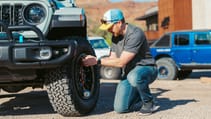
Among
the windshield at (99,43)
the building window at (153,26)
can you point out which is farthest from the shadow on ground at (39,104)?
the building window at (153,26)

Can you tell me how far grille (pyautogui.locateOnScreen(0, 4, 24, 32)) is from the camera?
6.11 m

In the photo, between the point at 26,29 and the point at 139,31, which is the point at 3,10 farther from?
the point at 139,31

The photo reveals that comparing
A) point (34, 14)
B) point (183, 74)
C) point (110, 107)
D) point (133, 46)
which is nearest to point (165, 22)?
point (183, 74)

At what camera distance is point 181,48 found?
13953mm

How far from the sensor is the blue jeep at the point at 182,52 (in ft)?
44.9

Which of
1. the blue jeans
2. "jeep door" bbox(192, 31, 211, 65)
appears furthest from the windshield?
the blue jeans

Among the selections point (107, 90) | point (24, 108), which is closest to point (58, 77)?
point (24, 108)

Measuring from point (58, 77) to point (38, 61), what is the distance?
416 mm

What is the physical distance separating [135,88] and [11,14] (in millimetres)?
1878

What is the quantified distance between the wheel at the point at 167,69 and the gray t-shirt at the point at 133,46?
7.48m

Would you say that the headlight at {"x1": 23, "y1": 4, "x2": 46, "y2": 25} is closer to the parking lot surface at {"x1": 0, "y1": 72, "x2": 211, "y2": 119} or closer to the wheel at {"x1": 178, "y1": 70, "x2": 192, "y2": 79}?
the parking lot surface at {"x1": 0, "y1": 72, "x2": 211, "y2": 119}

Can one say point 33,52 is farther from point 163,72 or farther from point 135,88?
point 163,72

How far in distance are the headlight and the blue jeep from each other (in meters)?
8.30

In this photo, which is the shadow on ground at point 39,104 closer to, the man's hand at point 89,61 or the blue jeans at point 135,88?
the blue jeans at point 135,88
